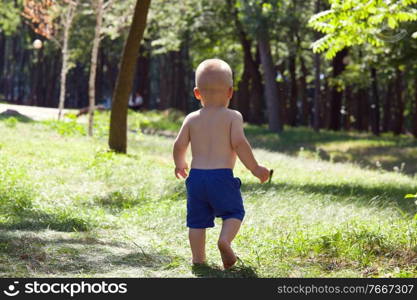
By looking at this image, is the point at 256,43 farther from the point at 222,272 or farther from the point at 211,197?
the point at 222,272

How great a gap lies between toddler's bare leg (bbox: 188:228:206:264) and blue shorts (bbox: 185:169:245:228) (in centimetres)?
5

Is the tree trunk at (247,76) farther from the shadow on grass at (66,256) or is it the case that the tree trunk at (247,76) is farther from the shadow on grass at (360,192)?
the shadow on grass at (66,256)

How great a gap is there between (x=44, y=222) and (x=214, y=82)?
9.67 feet

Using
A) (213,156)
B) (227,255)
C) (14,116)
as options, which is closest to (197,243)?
(227,255)

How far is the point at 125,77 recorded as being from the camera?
1566 cm

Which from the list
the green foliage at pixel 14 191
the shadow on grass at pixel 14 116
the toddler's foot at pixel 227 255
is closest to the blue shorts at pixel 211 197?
the toddler's foot at pixel 227 255

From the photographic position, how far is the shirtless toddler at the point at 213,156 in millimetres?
5973

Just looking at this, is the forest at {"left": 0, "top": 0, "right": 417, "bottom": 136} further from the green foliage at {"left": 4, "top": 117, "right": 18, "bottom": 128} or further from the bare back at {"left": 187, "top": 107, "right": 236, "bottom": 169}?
the bare back at {"left": 187, "top": 107, "right": 236, "bottom": 169}

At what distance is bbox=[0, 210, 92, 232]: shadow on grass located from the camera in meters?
7.75

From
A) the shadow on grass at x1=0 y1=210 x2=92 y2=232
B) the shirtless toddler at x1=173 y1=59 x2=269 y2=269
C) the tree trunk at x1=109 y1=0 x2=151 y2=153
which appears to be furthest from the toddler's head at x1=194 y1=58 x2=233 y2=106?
the tree trunk at x1=109 y1=0 x2=151 y2=153

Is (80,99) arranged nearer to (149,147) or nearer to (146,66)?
(146,66)

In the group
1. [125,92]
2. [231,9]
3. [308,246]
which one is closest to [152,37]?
[231,9]

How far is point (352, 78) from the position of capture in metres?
33.2

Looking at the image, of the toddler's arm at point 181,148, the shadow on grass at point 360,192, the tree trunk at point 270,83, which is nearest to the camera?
the toddler's arm at point 181,148
